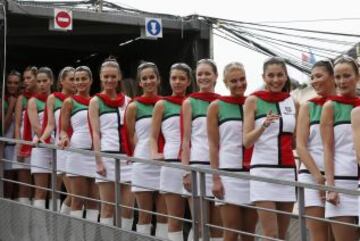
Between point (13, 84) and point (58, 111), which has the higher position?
point (13, 84)

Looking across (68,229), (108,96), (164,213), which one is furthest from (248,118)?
(68,229)

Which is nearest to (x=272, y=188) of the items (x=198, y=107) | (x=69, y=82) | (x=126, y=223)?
(x=198, y=107)

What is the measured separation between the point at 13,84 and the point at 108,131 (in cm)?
188

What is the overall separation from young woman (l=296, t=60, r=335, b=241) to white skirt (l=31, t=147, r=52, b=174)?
3.19 meters

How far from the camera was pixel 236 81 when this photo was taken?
539 centimetres

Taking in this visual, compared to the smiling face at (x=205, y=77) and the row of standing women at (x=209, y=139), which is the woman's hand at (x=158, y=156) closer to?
the row of standing women at (x=209, y=139)

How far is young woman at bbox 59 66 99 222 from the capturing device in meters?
6.74

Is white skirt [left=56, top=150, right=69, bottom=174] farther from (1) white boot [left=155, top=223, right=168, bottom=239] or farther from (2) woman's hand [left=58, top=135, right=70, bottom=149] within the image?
(1) white boot [left=155, top=223, right=168, bottom=239]

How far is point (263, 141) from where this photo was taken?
5090mm

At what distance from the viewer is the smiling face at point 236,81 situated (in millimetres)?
5387

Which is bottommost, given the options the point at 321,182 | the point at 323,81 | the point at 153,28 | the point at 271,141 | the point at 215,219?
the point at 215,219

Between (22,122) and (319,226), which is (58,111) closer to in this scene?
(22,122)

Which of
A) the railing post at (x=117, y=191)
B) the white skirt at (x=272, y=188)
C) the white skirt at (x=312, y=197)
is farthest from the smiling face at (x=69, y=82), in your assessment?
the white skirt at (x=312, y=197)

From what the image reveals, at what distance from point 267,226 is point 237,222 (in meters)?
0.33
